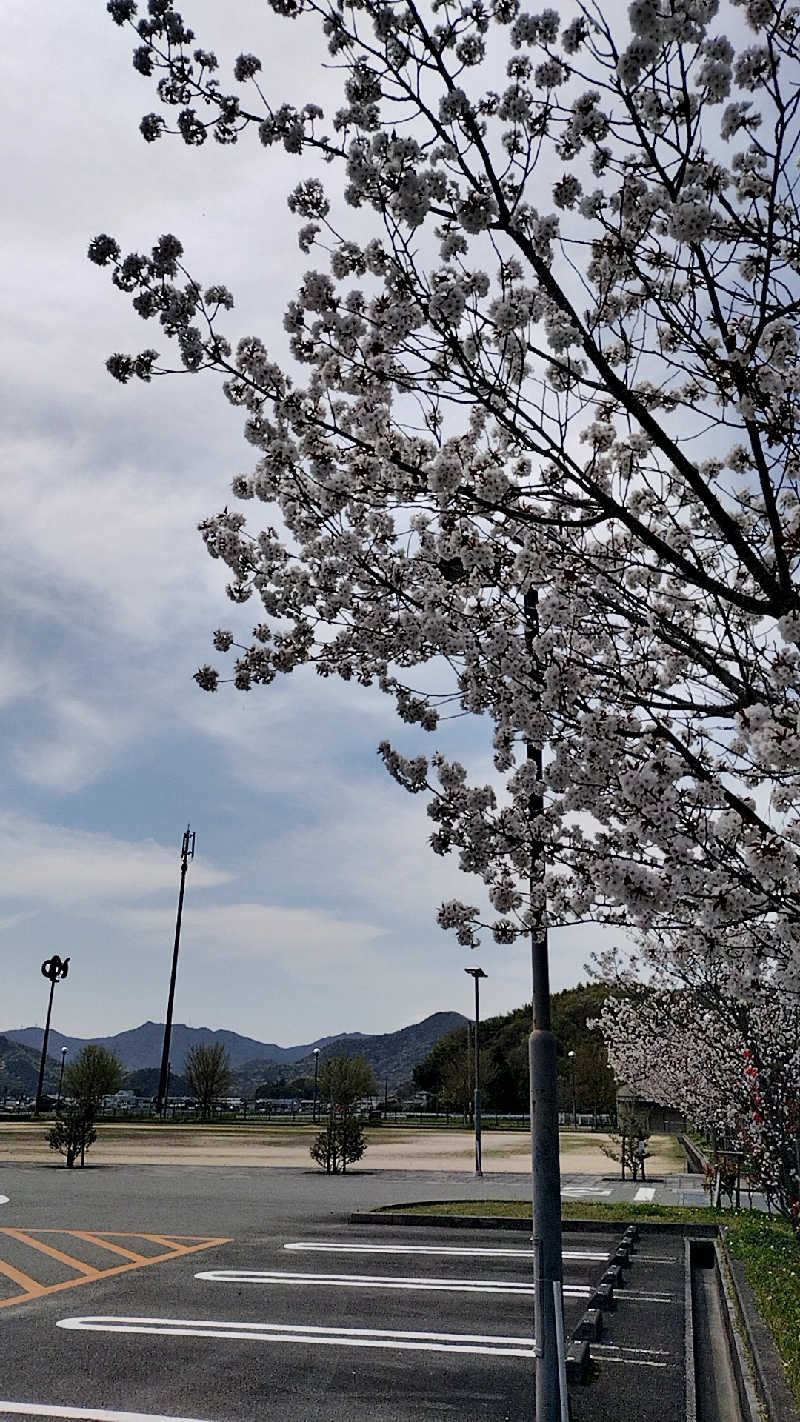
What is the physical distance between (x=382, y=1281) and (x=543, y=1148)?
660 centimetres

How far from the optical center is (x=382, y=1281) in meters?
11.9

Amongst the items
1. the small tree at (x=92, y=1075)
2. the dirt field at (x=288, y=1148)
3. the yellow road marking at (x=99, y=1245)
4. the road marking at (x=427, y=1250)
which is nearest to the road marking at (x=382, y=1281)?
the yellow road marking at (x=99, y=1245)

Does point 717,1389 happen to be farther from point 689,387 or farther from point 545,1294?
point 689,387

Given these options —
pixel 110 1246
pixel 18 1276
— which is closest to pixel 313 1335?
pixel 18 1276

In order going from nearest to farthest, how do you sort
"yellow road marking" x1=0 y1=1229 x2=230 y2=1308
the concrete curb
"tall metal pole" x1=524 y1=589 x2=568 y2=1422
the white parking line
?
1. "tall metal pole" x1=524 y1=589 x2=568 y2=1422
2. the white parking line
3. "yellow road marking" x1=0 y1=1229 x2=230 y2=1308
4. the concrete curb

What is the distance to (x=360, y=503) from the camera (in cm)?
535

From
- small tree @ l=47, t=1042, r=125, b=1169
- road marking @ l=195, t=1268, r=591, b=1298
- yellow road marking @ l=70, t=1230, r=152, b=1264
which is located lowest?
yellow road marking @ l=70, t=1230, r=152, b=1264

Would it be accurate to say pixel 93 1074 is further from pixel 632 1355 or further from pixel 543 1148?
pixel 543 1148

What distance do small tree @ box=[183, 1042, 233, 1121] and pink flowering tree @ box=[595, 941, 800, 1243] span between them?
4111 cm

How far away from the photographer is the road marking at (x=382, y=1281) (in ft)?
37.5

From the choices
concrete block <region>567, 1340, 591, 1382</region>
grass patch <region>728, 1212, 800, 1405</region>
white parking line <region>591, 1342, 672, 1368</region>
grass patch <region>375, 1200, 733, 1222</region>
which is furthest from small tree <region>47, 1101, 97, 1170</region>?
concrete block <region>567, 1340, 591, 1382</region>

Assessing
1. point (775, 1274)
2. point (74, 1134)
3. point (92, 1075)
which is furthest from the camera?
point (92, 1075)

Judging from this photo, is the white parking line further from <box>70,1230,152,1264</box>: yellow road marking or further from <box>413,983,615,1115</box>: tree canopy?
<box>413,983,615,1115</box>: tree canopy

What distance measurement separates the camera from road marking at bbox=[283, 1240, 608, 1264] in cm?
1379
